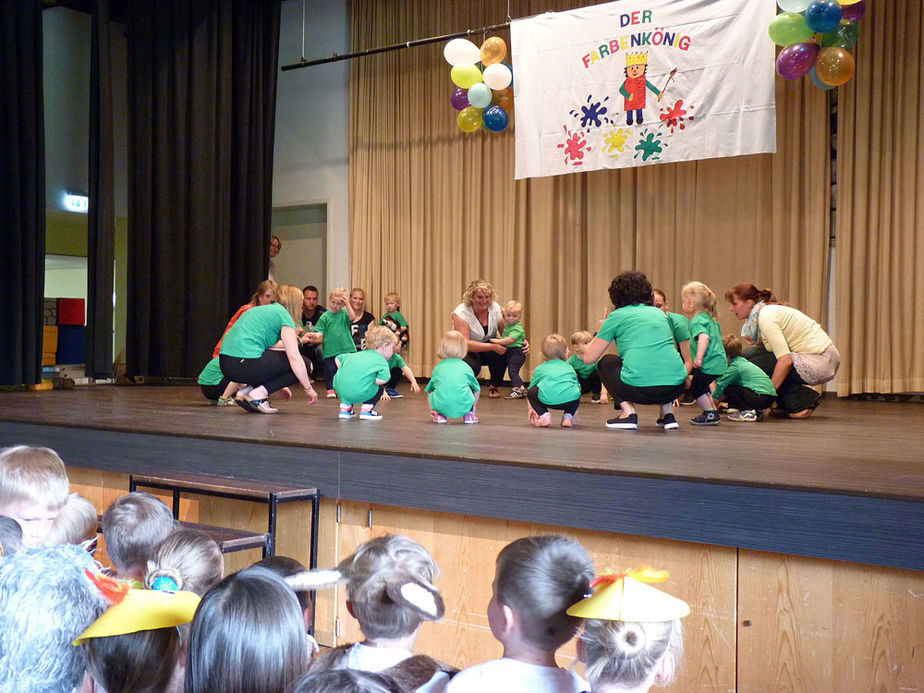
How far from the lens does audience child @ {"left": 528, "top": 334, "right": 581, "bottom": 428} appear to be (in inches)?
197

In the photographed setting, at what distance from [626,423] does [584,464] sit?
187cm

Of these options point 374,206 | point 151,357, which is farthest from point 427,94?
point 151,357

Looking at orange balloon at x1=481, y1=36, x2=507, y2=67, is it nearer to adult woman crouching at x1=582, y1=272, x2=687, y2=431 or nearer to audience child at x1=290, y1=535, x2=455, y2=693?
adult woman crouching at x1=582, y1=272, x2=687, y2=431

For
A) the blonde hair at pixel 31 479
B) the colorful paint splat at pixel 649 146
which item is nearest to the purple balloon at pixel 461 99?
the colorful paint splat at pixel 649 146

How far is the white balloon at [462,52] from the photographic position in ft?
26.7

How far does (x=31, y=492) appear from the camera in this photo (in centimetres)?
229

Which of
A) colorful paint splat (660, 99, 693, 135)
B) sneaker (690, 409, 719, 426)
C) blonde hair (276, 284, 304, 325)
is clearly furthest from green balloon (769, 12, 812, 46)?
blonde hair (276, 284, 304, 325)


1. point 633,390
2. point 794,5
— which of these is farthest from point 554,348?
point 794,5

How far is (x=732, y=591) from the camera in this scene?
2.66m

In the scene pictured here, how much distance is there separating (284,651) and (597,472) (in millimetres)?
1787

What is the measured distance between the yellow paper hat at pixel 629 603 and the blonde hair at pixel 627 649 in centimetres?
2

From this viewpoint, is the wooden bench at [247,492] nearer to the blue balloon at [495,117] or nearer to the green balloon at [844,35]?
the green balloon at [844,35]

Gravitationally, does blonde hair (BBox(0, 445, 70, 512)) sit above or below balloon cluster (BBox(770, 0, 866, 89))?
below

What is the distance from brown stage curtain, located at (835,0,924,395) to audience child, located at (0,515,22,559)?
276 inches
